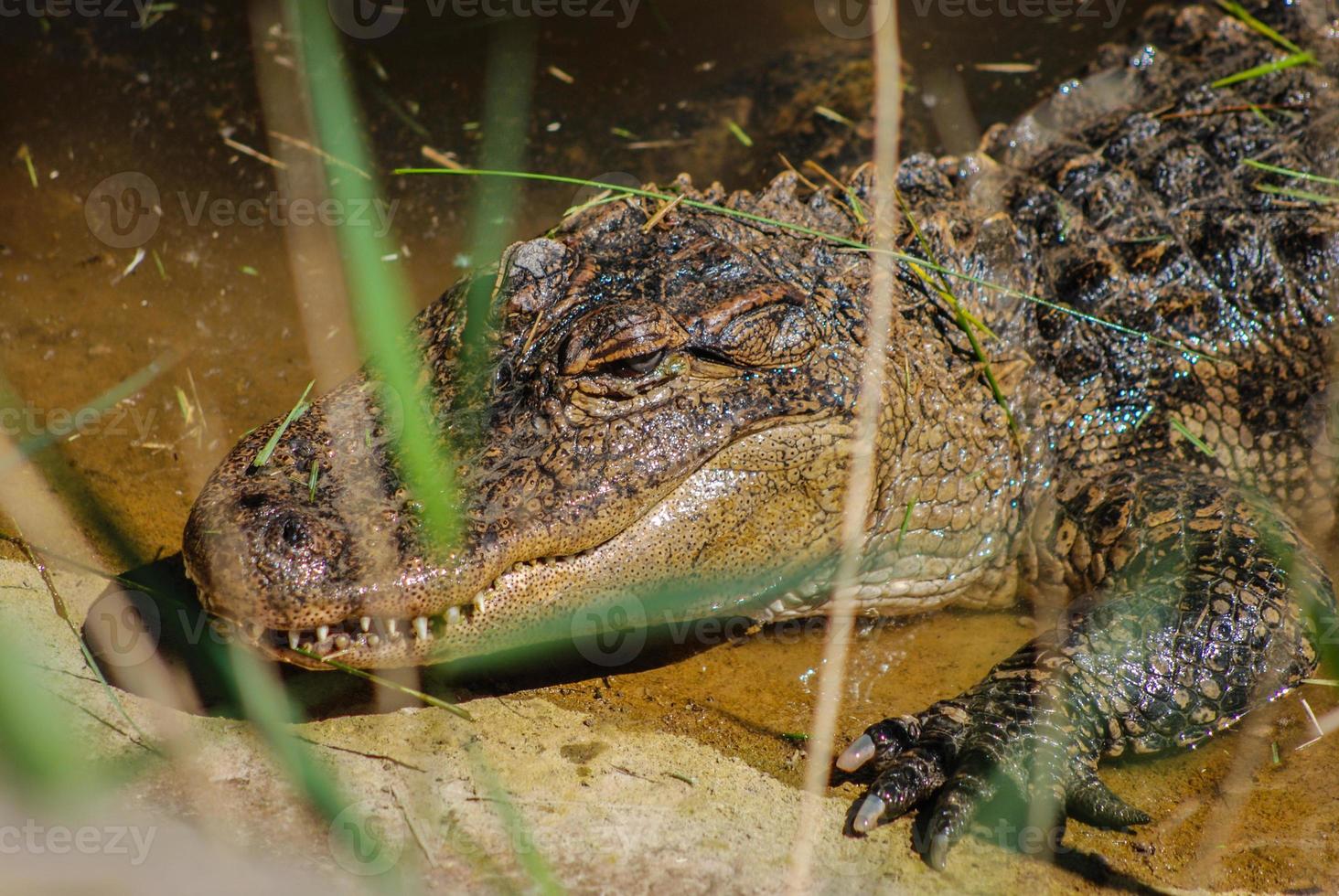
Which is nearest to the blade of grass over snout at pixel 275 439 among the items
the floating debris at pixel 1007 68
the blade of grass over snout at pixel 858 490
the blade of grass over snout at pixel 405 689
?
the blade of grass over snout at pixel 405 689

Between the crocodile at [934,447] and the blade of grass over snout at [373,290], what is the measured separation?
56 millimetres

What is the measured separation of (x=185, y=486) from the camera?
4.16 metres

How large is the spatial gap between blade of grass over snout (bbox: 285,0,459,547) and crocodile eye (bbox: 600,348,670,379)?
1.80 feet

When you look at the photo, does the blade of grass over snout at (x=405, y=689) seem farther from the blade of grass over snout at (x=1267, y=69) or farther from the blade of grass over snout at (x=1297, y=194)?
the blade of grass over snout at (x=1267, y=69)

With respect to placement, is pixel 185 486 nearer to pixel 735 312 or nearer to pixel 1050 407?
pixel 735 312

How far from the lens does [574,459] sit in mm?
3316

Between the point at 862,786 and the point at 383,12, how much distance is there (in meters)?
5.26

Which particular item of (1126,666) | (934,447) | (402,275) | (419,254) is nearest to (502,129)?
(419,254)

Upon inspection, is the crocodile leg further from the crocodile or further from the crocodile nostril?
the crocodile nostril

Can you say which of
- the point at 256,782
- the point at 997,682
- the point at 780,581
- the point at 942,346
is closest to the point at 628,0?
the point at 942,346

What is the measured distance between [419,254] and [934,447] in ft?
8.98

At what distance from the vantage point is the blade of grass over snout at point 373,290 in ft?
10.0

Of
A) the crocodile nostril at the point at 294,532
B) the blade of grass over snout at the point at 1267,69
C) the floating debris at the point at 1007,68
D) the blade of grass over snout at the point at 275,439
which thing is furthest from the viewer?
the floating debris at the point at 1007,68

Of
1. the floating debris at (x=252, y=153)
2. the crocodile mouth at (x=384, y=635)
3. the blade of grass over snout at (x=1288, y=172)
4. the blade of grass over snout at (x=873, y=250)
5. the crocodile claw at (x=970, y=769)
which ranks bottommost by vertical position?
the crocodile claw at (x=970, y=769)
